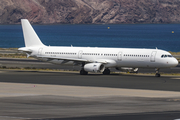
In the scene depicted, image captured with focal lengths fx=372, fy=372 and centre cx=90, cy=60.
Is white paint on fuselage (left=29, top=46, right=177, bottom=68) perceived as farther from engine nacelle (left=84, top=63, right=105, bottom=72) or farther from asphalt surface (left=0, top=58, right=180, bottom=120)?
asphalt surface (left=0, top=58, right=180, bottom=120)

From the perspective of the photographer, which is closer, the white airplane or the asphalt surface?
the asphalt surface

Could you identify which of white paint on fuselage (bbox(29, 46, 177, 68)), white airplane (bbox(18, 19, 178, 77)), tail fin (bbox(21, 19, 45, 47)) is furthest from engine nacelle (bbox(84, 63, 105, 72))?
tail fin (bbox(21, 19, 45, 47))

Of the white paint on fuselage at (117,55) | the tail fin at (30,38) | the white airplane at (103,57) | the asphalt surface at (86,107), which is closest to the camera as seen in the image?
the asphalt surface at (86,107)

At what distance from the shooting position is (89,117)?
21938mm

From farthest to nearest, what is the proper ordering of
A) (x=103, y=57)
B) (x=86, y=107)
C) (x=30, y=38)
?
(x=30, y=38) → (x=103, y=57) → (x=86, y=107)

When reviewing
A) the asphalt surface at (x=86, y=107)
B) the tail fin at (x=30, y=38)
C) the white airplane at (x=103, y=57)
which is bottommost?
the asphalt surface at (x=86, y=107)

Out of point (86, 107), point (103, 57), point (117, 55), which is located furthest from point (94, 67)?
point (86, 107)

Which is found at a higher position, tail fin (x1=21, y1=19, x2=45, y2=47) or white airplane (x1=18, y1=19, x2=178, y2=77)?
tail fin (x1=21, y1=19, x2=45, y2=47)

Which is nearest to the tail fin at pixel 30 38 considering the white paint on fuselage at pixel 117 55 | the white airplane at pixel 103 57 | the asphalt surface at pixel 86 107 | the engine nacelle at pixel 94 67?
the white airplane at pixel 103 57

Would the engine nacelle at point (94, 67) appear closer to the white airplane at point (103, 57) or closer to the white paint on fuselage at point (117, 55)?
the white airplane at point (103, 57)

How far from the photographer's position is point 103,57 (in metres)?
55.2

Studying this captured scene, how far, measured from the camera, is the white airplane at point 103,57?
52031 millimetres

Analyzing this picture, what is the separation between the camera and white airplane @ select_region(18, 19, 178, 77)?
5203 cm

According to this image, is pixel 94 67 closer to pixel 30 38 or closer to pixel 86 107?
pixel 30 38
